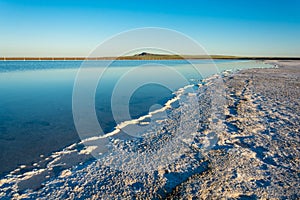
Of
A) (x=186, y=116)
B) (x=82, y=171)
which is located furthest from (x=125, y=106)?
(x=82, y=171)

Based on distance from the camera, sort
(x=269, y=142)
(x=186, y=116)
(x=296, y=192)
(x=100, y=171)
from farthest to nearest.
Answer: (x=186, y=116), (x=269, y=142), (x=100, y=171), (x=296, y=192)

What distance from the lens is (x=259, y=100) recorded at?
8.65 meters

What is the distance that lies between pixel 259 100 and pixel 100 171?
764 cm

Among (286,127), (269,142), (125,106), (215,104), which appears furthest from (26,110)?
(286,127)

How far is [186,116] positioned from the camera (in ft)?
22.0

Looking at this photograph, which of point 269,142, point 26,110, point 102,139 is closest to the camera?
point 269,142

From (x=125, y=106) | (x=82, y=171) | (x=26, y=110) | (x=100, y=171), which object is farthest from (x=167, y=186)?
(x=26, y=110)

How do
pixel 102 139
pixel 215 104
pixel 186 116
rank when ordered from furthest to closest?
pixel 215 104 → pixel 186 116 → pixel 102 139

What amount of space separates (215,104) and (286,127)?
9.72 feet

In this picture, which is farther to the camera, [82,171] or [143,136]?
[143,136]

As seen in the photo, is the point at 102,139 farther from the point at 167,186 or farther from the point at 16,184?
the point at 167,186

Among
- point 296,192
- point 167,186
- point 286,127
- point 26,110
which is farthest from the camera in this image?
point 26,110

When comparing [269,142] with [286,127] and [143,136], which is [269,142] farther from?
[143,136]

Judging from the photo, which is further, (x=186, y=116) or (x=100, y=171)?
(x=186, y=116)
